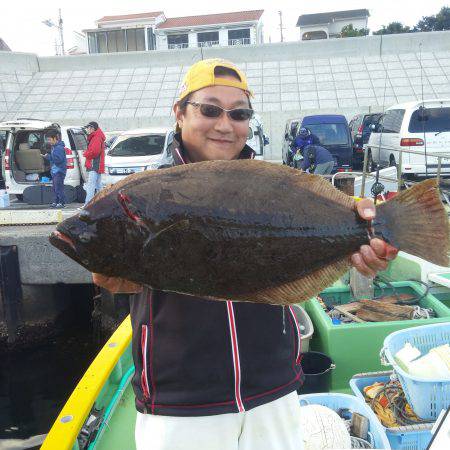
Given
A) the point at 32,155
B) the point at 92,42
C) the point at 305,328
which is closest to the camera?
the point at 305,328

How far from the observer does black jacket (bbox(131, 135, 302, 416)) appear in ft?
6.08

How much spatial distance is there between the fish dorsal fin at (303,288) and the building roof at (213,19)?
2079 inches

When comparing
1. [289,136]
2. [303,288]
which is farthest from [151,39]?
[303,288]

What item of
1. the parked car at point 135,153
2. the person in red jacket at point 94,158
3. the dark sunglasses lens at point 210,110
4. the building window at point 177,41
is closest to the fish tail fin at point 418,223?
A: the dark sunglasses lens at point 210,110

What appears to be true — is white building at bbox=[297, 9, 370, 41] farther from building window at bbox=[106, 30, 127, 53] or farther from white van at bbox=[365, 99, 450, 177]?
white van at bbox=[365, 99, 450, 177]

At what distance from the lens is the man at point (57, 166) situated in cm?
1110

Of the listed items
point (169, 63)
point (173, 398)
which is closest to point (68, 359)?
point (173, 398)

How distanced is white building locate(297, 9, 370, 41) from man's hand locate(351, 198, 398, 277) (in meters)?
64.2

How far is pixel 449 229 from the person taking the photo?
1.65 metres

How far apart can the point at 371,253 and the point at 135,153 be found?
12829mm

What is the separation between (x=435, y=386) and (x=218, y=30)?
170ft

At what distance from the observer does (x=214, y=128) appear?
1984 mm

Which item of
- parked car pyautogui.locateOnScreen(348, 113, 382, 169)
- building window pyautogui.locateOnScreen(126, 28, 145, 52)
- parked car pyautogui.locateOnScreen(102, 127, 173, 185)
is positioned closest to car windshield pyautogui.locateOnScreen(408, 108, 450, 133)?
parked car pyautogui.locateOnScreen(348, 113, 382, 169)

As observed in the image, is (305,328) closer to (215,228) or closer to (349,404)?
(349,404)
